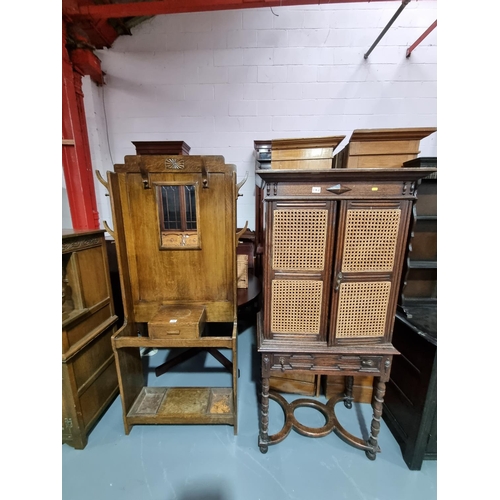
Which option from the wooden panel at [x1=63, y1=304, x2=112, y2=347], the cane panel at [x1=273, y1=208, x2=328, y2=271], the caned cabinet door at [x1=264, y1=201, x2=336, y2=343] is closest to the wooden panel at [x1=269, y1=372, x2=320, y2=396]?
the caned cabinet door at [x1=264, y1=201, x2=336, y2=343]

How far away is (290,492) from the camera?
1.33 m

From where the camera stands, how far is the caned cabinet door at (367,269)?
48.1 inches

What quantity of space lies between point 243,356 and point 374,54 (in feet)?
12.4

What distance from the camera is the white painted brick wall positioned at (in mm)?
2422

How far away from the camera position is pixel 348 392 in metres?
1.87

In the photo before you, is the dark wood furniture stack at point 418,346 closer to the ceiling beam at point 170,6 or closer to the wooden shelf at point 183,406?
the wooden shelf at point 183,406

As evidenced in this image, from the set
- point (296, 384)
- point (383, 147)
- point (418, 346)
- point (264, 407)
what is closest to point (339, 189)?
point (383, 147)

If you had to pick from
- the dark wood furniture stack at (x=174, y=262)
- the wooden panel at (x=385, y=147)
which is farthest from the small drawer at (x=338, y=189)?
the dark wood furniture stack at (x=174, y=262)

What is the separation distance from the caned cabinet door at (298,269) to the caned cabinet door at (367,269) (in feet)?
0.23

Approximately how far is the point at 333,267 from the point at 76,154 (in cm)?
285

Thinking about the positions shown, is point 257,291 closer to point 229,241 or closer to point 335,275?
point 229,241

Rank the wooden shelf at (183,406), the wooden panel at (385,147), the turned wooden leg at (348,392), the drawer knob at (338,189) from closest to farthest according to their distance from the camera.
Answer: the drawer knob at (338,189) < the wooden panel at (385,147) < the wooden shelf at (183,406) < the turned wooden leg at (348,392)

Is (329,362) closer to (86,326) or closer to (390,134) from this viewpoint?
(390,134)

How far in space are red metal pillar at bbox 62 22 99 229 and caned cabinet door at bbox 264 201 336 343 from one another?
7.81ft
